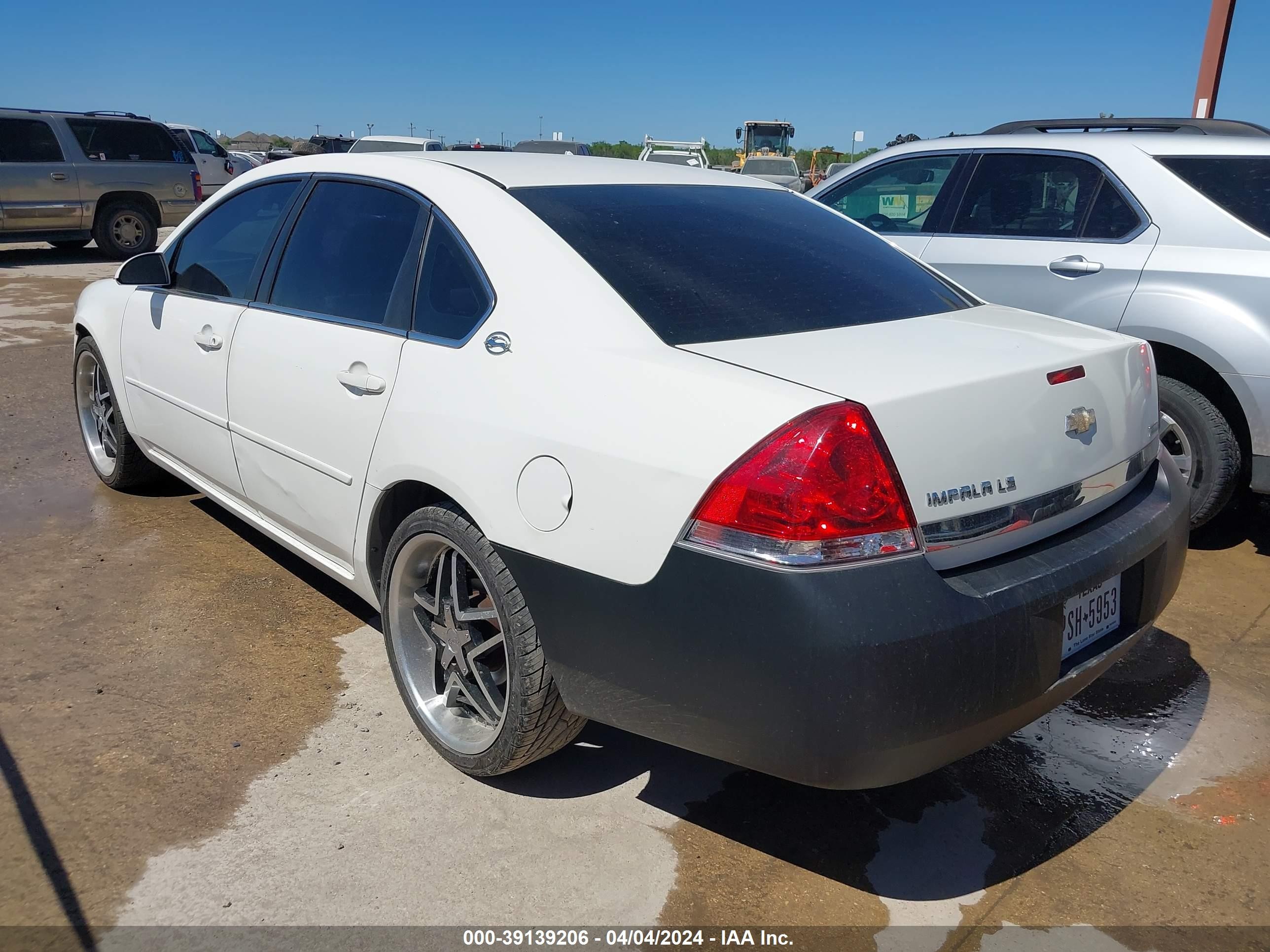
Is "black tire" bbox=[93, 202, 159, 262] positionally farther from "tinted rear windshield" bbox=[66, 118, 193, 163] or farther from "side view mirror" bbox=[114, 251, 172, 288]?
"side view mirror" bbox=[114, 251, 172, 288]

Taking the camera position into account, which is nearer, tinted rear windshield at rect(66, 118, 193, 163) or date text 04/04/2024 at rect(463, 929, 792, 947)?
date text 04/04/2024 at rect(463, 929, 792, 947)

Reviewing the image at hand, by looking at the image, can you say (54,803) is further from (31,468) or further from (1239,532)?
(1239,532)

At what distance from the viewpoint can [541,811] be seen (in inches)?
107

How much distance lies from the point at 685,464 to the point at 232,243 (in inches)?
102

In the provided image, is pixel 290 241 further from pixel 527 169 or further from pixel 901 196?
pixel 901 196

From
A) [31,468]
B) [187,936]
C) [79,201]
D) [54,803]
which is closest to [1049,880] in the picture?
[187,936]

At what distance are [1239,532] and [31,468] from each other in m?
6.14

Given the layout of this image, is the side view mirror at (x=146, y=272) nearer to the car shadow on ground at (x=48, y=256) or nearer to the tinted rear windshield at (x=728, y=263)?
the tinted rear windshield at (x=728, y=263)

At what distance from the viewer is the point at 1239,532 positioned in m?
4.86

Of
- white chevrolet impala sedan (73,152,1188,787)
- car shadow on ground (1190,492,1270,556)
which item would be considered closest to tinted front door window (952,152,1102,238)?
car shadow on ground (1190,492,1270,556)

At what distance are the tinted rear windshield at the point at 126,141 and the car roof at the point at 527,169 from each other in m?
13.2

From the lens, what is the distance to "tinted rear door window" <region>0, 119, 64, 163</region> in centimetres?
1389

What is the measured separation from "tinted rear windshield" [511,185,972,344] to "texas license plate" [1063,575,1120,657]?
0.88 metres

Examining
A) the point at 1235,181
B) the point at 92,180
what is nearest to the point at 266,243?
the point at 1235,181
